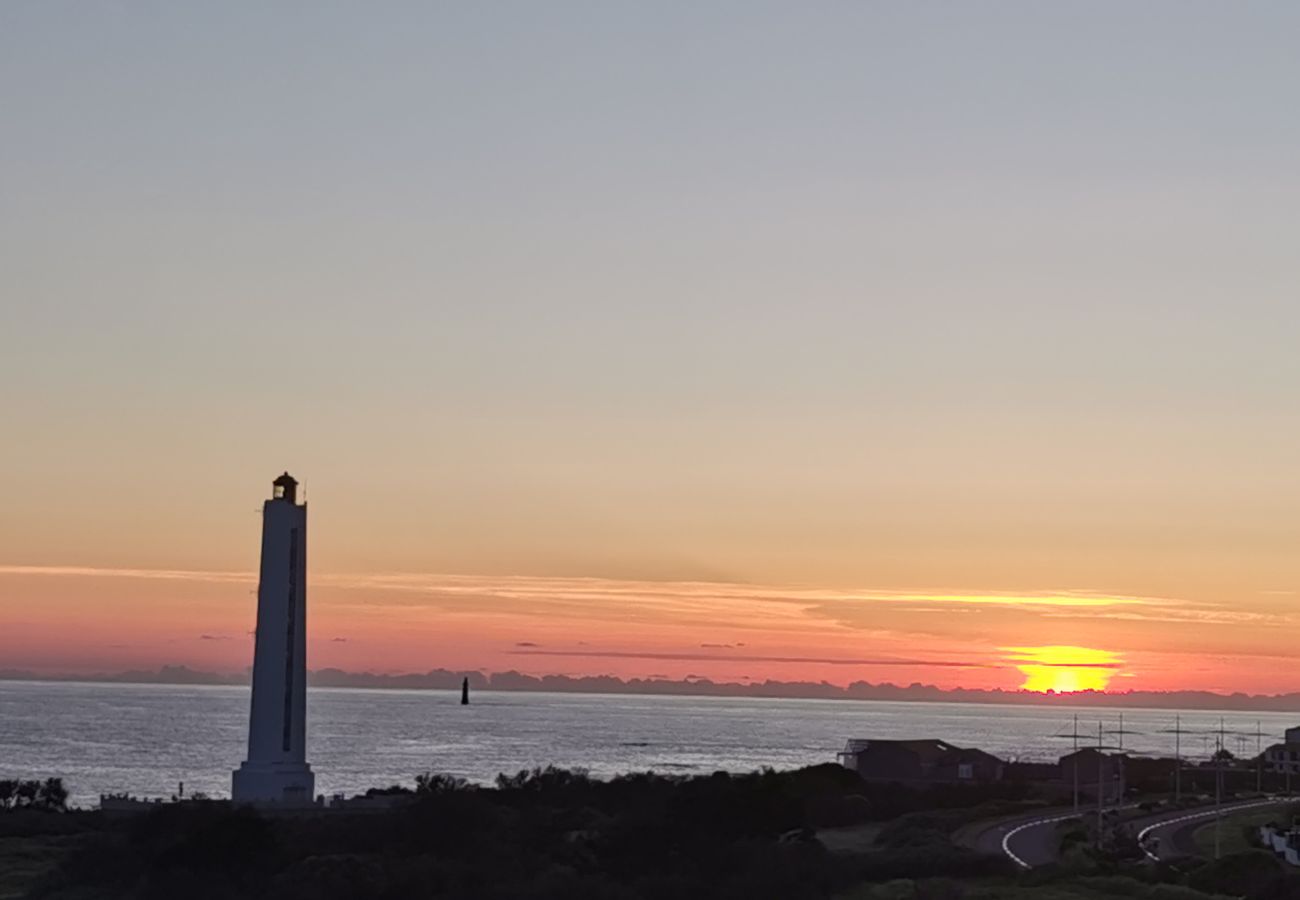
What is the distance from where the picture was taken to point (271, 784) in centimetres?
5053

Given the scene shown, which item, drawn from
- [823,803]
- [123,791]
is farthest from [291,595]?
[123,791]

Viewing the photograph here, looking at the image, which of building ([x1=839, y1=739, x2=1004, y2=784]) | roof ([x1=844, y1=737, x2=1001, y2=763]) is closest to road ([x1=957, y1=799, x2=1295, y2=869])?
building ([x1=839, y1=739, x2=1004, y2=784])

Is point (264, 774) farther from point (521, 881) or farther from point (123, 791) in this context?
point (123, 791)

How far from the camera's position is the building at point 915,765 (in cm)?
10362

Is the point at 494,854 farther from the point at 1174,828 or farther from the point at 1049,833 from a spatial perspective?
the point at 1174,828

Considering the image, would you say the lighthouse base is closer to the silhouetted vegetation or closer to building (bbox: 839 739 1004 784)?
the silhouetted vegetation

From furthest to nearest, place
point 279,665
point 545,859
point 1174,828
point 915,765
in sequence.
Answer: point 915,765 < point 1174,828 < point 279,665 < point 545,859

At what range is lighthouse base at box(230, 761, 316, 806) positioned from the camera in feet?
165

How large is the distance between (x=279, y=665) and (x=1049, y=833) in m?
31.5

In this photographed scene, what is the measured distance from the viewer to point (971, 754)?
362 feet

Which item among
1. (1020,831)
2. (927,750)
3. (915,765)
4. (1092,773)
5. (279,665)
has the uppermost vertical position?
(279,665)

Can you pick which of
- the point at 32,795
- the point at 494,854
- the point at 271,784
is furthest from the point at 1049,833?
the point at 32,795

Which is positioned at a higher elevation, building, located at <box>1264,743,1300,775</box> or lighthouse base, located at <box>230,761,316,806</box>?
lighthouse base, located at <box>230,761,316,806</box>

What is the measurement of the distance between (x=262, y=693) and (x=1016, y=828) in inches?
1274
